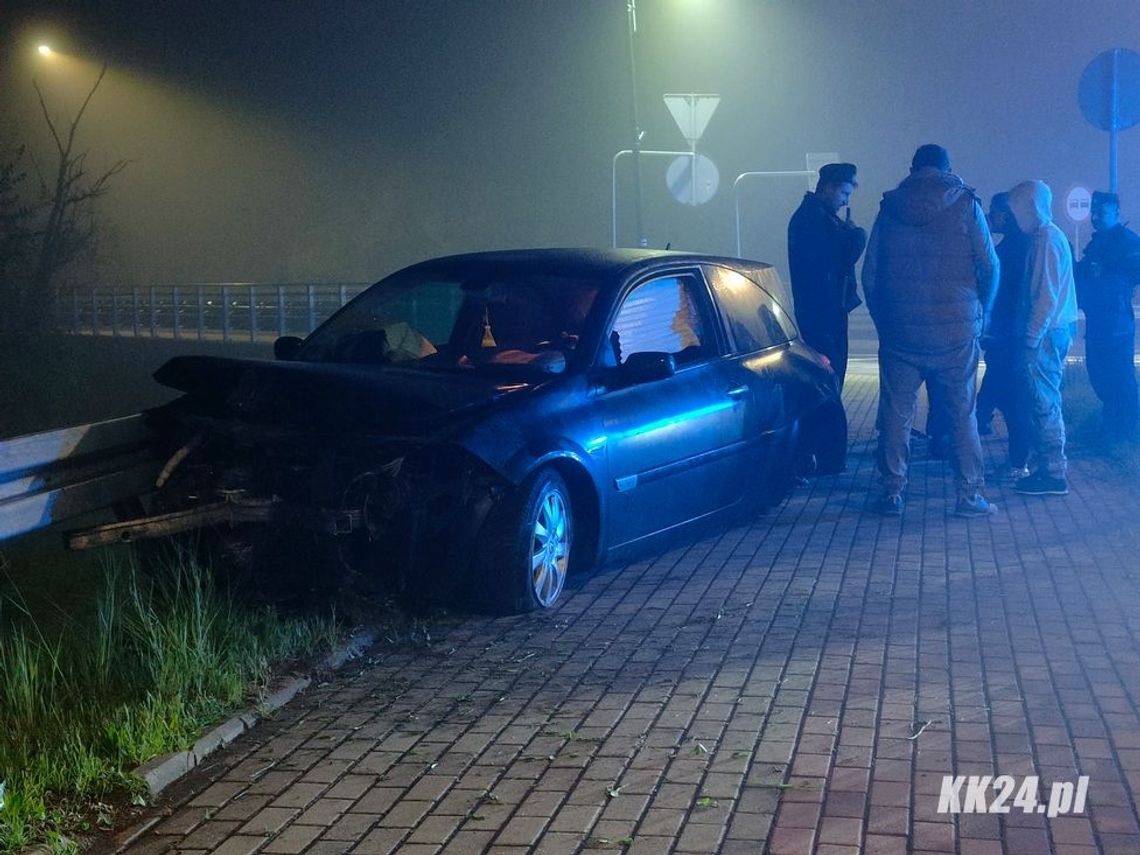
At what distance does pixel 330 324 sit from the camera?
8008 millimetres

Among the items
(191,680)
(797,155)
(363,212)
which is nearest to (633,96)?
(191,680)

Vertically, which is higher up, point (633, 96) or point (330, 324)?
point (633, 96)

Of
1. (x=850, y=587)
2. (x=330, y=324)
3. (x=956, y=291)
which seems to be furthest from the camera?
(x=956, y=291)

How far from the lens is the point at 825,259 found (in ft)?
35.0

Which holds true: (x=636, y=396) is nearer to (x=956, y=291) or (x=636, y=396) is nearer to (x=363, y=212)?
(x=956, y=291)

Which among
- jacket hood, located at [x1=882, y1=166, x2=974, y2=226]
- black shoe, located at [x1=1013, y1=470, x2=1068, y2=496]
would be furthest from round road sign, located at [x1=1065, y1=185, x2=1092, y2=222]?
jacket hood, located at [x1=882, y1=166, x2=974, y2=226]

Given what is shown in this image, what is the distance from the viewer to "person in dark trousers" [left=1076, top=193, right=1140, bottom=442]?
1080cm

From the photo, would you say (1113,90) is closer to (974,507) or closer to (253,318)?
(974,507)

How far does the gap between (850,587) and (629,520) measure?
3.55 feet

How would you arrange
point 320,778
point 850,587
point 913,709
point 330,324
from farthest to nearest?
point 330,324
point 850,587
point 913,709
point 320,778

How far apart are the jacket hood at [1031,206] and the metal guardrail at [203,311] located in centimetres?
1899

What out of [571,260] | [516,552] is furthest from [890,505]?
[516,552]

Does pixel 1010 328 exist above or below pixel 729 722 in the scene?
above

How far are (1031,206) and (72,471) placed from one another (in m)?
6.11
